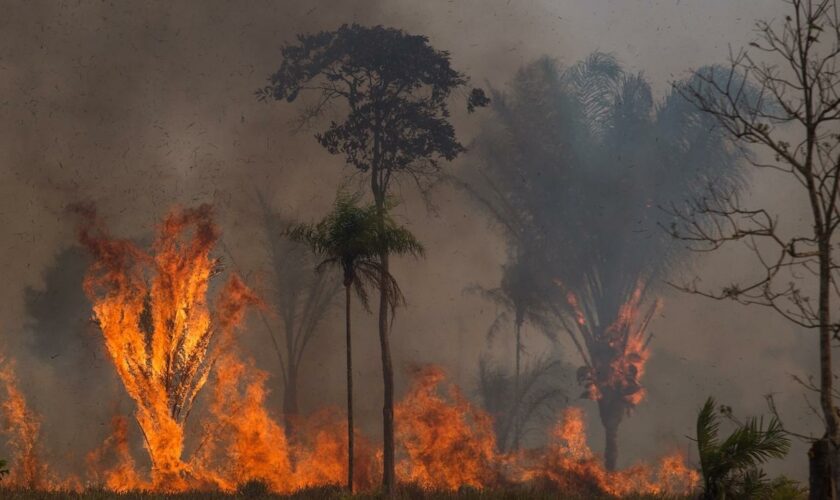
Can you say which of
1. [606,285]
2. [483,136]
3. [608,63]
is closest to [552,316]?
[606,285]

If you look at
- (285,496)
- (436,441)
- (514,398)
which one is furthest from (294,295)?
(285,496)

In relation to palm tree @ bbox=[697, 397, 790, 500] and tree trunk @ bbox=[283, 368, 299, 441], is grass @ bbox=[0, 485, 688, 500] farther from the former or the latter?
tree trunk @ bbox=[283, 368, 299, 441]

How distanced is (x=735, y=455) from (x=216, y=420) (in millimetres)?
25382

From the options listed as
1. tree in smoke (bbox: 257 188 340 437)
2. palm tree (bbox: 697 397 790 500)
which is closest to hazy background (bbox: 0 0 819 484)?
tree in smoke (bbox: 257 188 340 437)

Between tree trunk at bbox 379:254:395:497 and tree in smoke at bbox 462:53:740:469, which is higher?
tree in smoke at bbox 462:53:740:469

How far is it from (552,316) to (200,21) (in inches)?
952

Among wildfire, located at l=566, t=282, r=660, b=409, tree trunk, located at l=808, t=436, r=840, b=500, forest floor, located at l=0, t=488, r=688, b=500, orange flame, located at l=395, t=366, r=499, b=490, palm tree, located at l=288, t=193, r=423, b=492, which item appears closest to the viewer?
tree trunk, located at l=808, t=436, r=840, b=500

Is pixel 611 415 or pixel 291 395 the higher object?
pixel 291 395

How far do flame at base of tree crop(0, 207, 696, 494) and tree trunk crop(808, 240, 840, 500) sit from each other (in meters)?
19.3

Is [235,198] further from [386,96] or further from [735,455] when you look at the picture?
[735,455]

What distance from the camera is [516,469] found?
128ft

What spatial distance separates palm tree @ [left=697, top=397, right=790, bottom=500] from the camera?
1113 cm

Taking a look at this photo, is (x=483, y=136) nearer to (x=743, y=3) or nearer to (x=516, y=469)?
(x=516, y=469)

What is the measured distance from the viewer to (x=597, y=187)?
1758 inches
